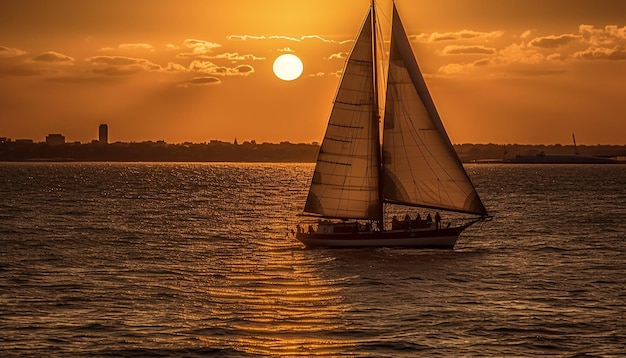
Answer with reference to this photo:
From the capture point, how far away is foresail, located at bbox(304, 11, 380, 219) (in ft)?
216

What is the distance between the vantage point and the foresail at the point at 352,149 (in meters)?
65.8

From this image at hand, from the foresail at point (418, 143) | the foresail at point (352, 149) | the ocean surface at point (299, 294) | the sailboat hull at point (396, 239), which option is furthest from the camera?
the foresail at point (352, 149)

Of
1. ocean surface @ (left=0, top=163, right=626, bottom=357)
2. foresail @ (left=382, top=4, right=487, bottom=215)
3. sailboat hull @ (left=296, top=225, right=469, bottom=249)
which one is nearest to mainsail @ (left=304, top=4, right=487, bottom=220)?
foresail @ (left=382, top=4, right=487, bottom=215)

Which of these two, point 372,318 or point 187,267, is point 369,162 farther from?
point 372,318

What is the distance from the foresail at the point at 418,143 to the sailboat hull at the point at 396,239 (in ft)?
5.88

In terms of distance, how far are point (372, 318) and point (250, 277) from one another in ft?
47.4

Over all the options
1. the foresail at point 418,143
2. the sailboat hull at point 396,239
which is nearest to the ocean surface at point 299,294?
the sailboat hull at point 396,239

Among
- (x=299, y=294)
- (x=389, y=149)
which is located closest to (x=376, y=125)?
(x=389, y=149)

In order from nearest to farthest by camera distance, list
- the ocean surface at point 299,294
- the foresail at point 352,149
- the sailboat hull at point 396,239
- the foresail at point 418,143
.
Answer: the ocean surface at point 299,294
the sailboat hull at point 396,239
the foresail at point 418,143
the foresail at point 352,149

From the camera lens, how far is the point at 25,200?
465 ft

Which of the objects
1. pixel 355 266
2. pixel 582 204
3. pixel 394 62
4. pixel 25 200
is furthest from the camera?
pixel 25 200

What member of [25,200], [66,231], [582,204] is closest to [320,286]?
[66,231]

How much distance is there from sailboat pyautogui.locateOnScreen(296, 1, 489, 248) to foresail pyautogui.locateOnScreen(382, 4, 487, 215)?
0.06 metres

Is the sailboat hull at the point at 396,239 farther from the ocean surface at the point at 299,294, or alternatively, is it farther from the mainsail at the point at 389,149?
the mainsail at the point at 389,149
